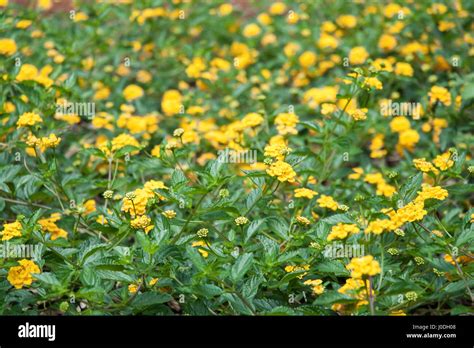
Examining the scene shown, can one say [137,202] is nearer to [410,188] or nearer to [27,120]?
[27,120]

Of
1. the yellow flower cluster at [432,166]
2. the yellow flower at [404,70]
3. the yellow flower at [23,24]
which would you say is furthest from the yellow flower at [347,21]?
the yellow flower cluster at [432,166]

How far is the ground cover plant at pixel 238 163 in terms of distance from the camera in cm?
249

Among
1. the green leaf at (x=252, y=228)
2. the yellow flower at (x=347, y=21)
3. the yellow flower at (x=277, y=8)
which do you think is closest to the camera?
the green leaf at (x=252, y=228)

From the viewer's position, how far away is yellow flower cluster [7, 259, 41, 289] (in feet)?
8.10

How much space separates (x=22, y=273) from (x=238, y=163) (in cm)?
152

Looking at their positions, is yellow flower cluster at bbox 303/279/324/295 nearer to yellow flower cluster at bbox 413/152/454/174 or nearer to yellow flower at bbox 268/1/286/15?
yellow flower cluster at bbox 413/152/454/174

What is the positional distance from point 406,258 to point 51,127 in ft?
5.83

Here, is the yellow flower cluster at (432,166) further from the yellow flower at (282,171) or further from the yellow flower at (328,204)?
the yellow flower at (282,171)

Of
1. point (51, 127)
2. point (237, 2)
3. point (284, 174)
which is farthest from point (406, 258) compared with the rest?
point (237, 2)

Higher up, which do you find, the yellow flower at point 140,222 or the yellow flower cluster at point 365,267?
the yellow flower at point 140,222

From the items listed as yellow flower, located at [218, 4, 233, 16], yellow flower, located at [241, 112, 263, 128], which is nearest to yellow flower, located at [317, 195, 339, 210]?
yellow flower, located at [241, 112, 263, 128]

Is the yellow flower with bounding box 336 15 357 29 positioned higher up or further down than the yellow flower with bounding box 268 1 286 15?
further down

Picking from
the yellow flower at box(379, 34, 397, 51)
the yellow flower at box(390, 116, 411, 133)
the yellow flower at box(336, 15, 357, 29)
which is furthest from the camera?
the yellow flower at box(336, 15, 357, 29)
